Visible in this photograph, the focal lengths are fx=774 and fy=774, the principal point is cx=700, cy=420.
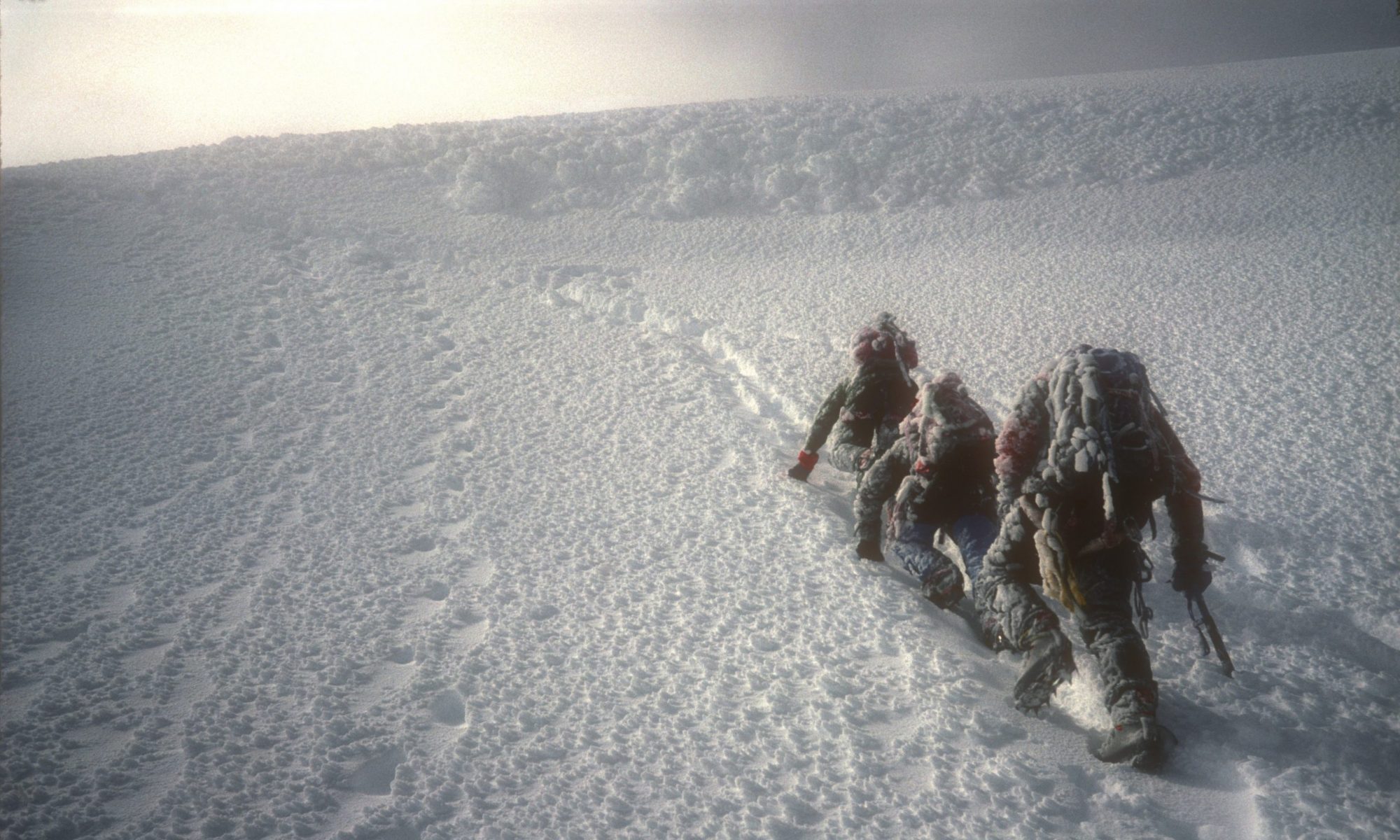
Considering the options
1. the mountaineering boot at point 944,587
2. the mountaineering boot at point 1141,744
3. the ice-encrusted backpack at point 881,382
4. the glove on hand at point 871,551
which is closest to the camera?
the mountaineering boot at point 1141,744

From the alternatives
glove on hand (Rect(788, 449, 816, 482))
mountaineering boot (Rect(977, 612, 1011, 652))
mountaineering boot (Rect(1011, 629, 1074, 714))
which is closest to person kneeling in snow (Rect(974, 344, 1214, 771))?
mountaineering boot (Rect(1011, 629, 1074, 714))

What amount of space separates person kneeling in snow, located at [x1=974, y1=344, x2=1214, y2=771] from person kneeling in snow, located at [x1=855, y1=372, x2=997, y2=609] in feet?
1.56

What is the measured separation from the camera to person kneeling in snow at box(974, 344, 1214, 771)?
2.40 meters

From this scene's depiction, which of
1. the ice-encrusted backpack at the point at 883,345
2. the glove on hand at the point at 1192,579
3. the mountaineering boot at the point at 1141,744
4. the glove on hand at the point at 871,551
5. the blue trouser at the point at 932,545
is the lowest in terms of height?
the mountaineering boot at the point at 1141,744

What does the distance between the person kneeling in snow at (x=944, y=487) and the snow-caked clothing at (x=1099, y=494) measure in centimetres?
46

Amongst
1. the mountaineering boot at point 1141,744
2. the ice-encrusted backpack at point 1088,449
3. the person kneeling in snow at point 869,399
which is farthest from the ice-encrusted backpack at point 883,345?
the mountaineering boot at point 1141,744

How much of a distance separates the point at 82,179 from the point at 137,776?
7669 millimetres

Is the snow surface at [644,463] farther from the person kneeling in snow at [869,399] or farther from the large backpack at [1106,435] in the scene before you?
the large backpack at [1106,435]

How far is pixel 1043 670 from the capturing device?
2.46 m

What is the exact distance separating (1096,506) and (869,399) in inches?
58.9

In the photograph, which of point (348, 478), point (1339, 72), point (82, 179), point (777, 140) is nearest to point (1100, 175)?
point (777, 140)

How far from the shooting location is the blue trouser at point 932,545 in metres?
3.10

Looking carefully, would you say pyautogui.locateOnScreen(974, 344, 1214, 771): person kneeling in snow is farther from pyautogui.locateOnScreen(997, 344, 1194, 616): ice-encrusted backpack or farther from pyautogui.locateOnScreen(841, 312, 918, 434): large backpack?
pyautogui.locateOnScreen(841, 312, 918, 434): large backpack

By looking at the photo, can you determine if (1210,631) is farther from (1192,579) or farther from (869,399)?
(869,399)
